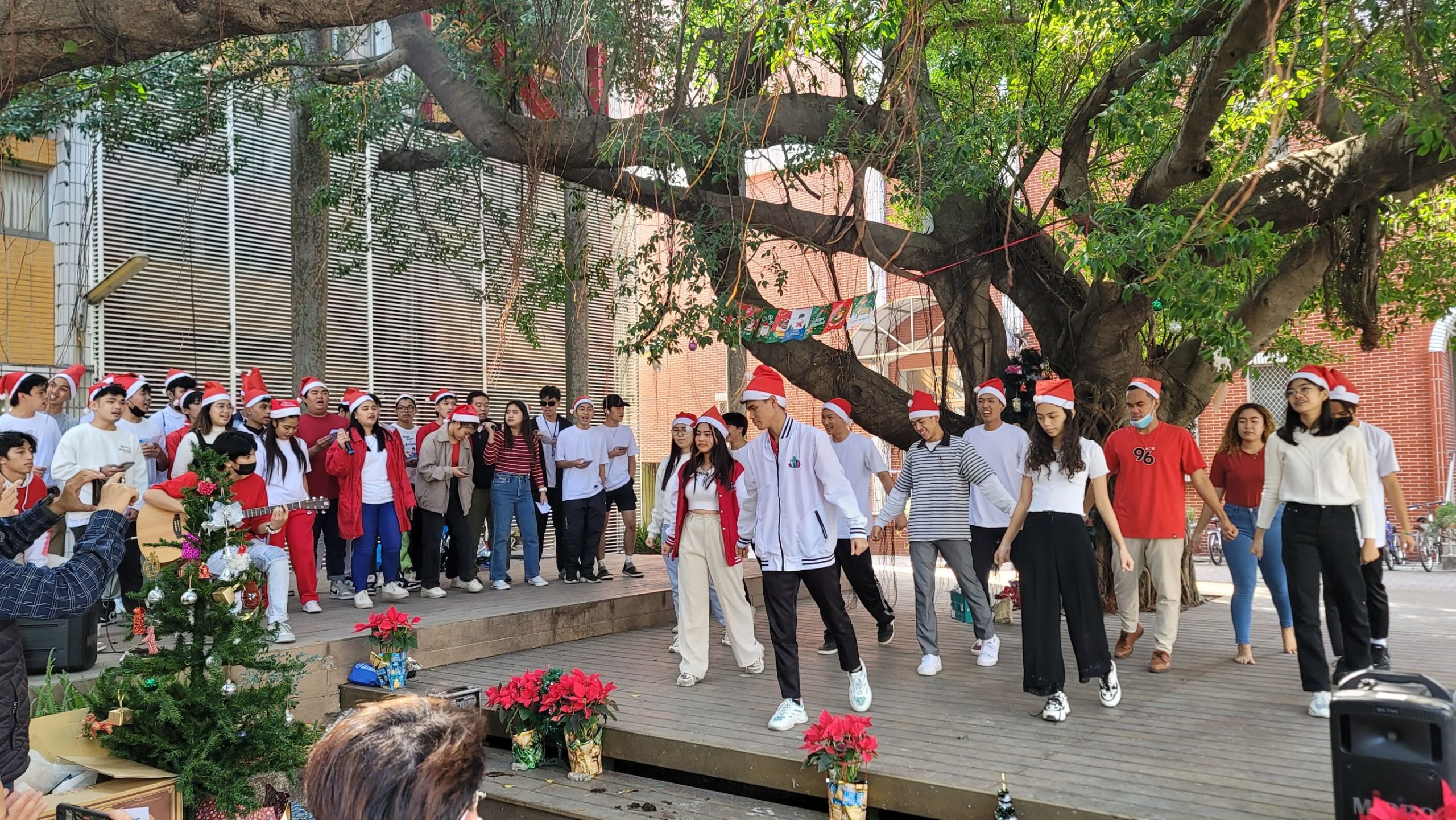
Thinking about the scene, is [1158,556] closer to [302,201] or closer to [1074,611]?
[1074,611]

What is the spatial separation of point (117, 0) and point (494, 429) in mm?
5791

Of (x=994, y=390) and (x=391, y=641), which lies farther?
(x=994, y=390)

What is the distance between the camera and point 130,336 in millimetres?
10945

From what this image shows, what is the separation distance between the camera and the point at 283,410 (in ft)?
23.5

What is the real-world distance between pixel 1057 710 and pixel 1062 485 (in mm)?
1205

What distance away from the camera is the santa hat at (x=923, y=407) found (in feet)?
23.2

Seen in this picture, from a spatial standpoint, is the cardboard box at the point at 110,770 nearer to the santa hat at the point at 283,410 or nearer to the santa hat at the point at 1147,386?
the santa hat at the point at 283,410

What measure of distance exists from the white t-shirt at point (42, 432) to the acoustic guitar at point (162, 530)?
5.62ft

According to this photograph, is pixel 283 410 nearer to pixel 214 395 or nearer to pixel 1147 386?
pixel 214 395

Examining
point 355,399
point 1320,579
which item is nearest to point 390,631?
point 355,399

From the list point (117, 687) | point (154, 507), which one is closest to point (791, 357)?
point (154, 507)

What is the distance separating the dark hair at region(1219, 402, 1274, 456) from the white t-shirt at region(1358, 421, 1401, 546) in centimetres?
109

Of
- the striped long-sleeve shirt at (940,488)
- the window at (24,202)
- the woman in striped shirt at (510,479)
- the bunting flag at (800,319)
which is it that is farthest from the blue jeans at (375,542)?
the window at (24,202)

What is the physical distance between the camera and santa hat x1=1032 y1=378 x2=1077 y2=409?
552 cm
